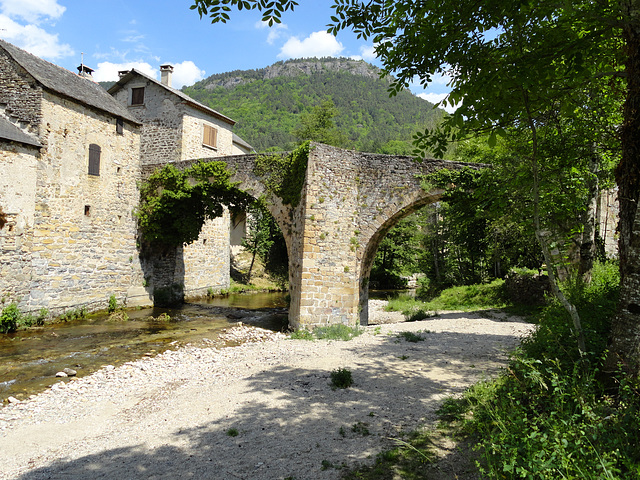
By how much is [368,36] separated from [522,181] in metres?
2.50

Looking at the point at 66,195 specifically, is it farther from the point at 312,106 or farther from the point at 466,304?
the point at 312,106

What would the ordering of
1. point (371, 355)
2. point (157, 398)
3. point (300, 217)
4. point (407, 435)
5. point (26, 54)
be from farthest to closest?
point (26, 54) < point (300, 217) < point (371, 355) < point (157, 398) < point (407, 435)

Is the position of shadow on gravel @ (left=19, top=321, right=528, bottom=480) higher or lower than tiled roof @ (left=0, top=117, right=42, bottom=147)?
lower

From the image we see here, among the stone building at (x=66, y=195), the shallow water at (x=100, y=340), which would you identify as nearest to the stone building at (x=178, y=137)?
the stone building at (x=66, y=195)

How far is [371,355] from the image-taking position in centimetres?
722

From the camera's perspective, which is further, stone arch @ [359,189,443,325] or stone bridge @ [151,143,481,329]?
stone arch @ [359,189,443,325]

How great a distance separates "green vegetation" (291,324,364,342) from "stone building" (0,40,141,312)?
7687 millimetres

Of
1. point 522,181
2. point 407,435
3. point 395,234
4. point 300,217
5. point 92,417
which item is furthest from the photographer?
point 395,234

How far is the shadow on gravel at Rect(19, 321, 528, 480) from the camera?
11.8 feet

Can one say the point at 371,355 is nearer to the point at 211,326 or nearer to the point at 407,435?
the point at 407,435

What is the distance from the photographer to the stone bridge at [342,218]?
34.7 feet

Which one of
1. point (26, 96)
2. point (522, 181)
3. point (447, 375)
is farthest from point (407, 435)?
point (26, 96)

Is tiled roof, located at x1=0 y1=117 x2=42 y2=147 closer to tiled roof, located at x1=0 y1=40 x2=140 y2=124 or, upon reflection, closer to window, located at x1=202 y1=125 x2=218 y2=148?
tiled roof, located at x1=0 y1=40 x2=140 y2=124

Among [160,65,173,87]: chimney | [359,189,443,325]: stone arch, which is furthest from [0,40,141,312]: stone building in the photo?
[359,189,443,325]: stone arch
